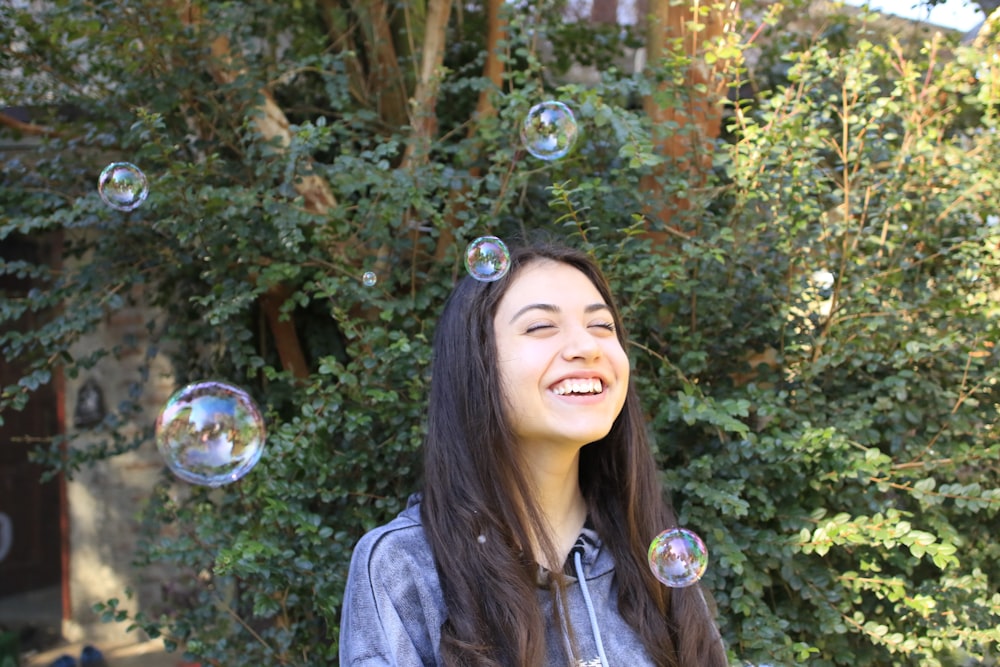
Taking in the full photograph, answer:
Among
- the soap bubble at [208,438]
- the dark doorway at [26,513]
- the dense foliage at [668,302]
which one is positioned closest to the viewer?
the soap bubble at [208,438]

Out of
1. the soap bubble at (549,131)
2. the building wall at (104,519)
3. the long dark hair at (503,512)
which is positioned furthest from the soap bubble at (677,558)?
the building wall at (104,519)

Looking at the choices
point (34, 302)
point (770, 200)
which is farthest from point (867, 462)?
point (34, 302)

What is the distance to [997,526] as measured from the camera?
2.63 metres

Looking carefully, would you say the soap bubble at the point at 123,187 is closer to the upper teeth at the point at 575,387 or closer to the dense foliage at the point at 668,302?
the dense foliage at the point at 668,302

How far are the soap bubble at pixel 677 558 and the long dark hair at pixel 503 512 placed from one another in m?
0.02

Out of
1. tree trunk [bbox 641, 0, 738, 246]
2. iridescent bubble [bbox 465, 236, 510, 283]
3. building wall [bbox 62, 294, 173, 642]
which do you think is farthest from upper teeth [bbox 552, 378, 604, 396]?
building wall [bbox 62, 294, 173, 642]

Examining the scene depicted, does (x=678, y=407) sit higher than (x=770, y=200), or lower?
lower

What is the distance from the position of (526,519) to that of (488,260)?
0.59m

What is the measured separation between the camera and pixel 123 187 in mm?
2383

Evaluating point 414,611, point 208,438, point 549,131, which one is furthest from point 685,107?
point 414,611

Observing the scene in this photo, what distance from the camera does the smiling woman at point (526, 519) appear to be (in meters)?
1.43

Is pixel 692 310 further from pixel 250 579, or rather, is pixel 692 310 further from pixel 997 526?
pixel 250 579

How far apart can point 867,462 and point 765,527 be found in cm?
39

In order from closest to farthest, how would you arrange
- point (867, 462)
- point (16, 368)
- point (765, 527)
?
point (867, 462), point (765, 527), point (16, 368)
